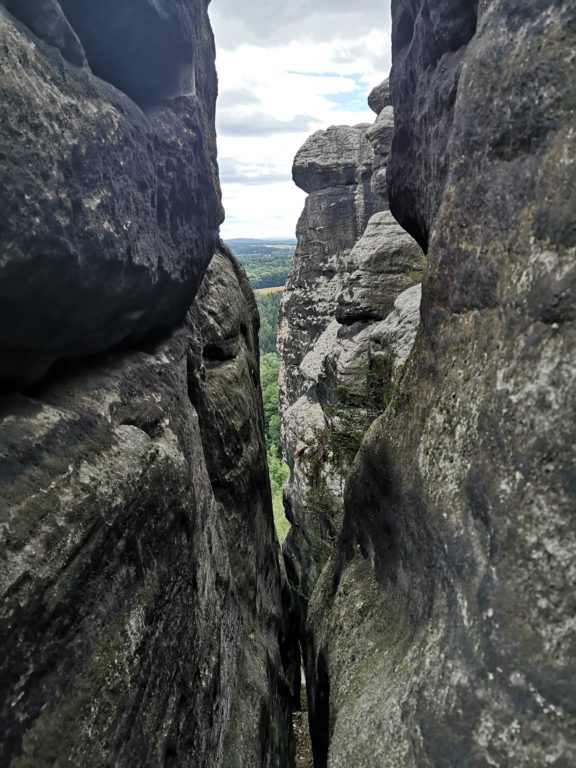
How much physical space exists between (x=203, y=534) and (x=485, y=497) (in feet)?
11.2

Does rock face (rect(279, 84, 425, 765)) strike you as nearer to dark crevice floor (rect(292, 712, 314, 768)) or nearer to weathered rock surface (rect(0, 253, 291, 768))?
weathered rock surface (rect(0, 253, 291, 768))

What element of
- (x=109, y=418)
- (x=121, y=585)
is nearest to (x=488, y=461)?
(x=121, y=585)

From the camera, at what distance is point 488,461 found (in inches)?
126

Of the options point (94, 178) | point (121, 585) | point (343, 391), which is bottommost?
point (343, 391)

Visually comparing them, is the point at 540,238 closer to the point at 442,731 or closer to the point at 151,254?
the point at 442,731

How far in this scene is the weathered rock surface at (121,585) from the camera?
331 cm

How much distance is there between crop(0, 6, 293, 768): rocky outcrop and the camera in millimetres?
3410

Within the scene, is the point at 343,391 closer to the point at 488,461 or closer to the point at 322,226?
the point at 488,461

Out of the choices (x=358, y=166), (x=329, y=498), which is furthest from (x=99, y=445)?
(x=358, y=166)

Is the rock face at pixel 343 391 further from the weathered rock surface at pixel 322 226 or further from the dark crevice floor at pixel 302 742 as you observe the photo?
the weathered rock surface at pixel 322 226

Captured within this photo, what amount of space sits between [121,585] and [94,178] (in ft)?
9.64

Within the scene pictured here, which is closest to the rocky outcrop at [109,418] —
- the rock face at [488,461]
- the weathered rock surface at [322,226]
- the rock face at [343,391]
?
the rock face at [488,461]

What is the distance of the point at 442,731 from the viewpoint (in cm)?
304

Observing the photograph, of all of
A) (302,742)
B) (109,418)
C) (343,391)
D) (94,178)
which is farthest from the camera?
(343,391)
